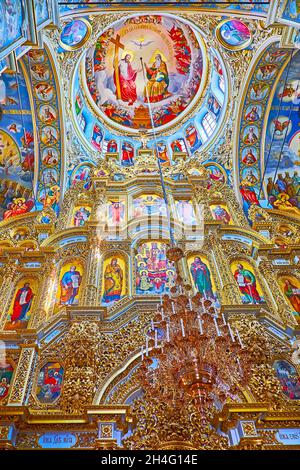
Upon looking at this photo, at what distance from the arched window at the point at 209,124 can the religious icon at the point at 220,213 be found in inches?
133

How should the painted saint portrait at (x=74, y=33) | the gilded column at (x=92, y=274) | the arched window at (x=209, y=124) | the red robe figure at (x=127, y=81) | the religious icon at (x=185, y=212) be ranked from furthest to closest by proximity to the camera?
1. the red robe figure at (x=127, y=81)
2. the arched window at (x=209, y=124)
3. the religious icon at (x=185, y=212)
4. the painted saint portrait at (x=74, y=33)
5. the gilded column at (x=92, y=274)

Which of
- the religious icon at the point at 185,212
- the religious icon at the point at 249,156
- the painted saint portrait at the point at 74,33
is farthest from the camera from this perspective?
the religious icon at the point at 249,156

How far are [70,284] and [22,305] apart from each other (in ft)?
3.91

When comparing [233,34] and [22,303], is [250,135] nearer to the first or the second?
[233,34]

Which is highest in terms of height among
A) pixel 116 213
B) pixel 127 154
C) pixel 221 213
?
pixel 127 154

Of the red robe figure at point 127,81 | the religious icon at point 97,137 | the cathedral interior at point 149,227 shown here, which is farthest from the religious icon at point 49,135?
the red robe figure at point 127,81

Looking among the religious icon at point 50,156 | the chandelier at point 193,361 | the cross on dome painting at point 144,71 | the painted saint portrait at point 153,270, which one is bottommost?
the chandelier at point 193,361

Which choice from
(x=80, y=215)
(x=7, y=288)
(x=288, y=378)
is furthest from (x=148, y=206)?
(x=288, y=378)

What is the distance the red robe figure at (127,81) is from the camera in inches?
618

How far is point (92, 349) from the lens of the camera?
743 cm

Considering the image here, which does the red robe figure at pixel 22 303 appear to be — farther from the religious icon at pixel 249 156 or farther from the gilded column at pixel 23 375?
the religious icon at pixel 249 156

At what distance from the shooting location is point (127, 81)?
1605 centimetres

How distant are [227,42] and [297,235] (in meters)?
6.14

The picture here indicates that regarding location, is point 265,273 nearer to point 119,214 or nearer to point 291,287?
point 291,287
